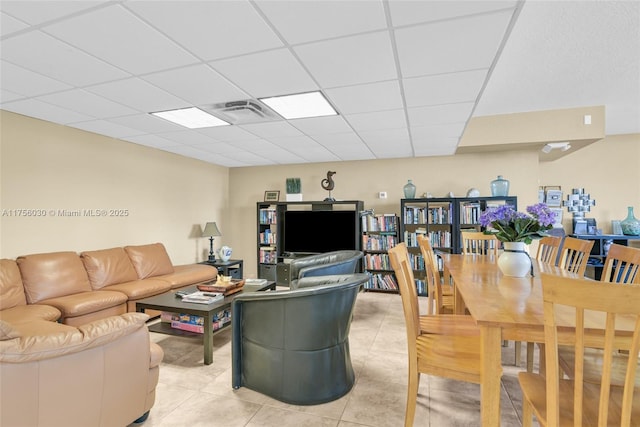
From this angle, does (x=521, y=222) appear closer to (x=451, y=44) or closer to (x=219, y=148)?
(x=451, y=44)

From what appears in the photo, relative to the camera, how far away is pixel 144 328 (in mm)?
1784

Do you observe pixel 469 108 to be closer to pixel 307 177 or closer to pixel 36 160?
pixel 307 177

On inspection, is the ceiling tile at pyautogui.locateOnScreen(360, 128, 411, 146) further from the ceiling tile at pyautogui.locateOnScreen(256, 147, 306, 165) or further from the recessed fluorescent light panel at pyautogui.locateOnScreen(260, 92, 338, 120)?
the ceiling tile at pyautogui.locateOnScreen(256, 147, 306, 165)

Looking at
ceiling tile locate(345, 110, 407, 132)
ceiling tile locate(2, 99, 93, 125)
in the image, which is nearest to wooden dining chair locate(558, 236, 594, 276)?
ceiling tile locate(345, 110, 407, 132)

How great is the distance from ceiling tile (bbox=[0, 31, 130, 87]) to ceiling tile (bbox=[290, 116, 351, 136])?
1664 millimetres

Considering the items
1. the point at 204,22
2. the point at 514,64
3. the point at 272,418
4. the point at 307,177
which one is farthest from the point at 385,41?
the point at 307,177

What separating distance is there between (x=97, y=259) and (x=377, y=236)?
385 centimetres

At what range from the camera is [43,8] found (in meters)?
1.59

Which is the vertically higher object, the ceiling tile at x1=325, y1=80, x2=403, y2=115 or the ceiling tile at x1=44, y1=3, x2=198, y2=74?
the ceiling tile at x1=44, y1=3, x2=198, y2=74

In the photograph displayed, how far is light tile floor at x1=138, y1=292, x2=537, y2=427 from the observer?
1.89m

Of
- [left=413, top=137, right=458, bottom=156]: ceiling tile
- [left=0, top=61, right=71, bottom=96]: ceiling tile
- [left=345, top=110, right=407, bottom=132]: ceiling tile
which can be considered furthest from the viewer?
[left=413, top=137, right=458, bottom=156]: ceiling tile

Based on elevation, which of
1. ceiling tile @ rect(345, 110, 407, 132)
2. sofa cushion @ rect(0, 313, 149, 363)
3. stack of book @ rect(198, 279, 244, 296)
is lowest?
stack of book @ rect(198, 279, 244, 296)

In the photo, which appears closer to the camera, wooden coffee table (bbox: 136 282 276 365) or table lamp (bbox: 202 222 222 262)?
wooden coffee table (bbox: 136 282 276 365)

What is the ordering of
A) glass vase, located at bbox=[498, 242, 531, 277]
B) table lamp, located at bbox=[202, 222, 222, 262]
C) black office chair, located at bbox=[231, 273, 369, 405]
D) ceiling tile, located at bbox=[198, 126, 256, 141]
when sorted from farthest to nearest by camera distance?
1. table lamp, located at bbox=[202, 222, 222, 262]
2. ceiling tile, located at bbox=[198, 126, 256, 141]
3. glass vase, located at bbox=[498, 242, 531, 277]
4. black office chair, located at bbox=[231, 273, 369, 405]
